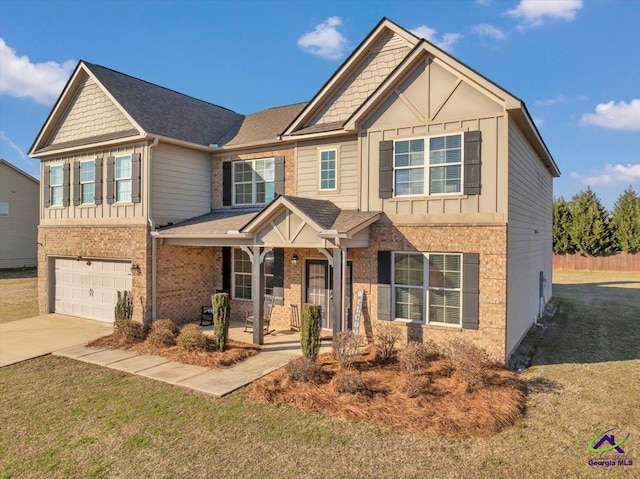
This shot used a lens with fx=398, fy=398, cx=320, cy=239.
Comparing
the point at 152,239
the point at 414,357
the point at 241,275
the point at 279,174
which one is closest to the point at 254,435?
the point at 414,357

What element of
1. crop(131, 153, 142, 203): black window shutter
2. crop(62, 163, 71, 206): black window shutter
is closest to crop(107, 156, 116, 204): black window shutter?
crop(131, 153, 142, 203): black window shutter

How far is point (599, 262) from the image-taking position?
3384 cm

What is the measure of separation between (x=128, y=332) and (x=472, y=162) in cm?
1040

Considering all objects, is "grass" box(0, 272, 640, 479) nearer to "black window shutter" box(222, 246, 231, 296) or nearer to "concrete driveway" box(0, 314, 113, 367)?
"concrete driveway" box(0, 314, 113, 367)

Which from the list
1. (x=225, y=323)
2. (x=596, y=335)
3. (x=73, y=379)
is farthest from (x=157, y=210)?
(x=596, y=335)

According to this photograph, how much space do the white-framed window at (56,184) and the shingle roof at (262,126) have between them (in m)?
6.52

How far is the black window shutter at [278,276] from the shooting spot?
12734 mm

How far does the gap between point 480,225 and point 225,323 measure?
6.84 meters

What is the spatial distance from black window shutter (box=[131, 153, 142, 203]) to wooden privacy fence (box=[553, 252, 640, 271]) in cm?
3518

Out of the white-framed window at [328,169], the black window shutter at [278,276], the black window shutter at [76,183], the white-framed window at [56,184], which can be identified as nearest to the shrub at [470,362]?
the white-framed window at [328,169]

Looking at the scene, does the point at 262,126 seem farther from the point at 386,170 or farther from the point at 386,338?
the point at 386,338

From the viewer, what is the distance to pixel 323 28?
14156mm

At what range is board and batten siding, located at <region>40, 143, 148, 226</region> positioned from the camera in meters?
13.0

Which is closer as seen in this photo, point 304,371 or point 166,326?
point 304,371
